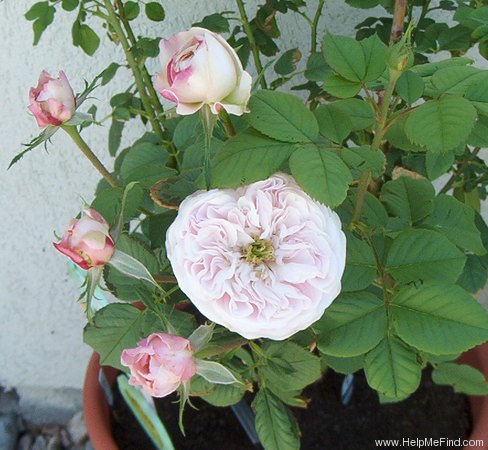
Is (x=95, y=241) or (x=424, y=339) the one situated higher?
(x=95, y=241)

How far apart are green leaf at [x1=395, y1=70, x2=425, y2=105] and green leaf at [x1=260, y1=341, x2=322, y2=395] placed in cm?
27

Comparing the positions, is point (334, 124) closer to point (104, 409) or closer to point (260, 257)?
point (260, 257)

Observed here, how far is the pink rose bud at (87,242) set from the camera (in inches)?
16.9

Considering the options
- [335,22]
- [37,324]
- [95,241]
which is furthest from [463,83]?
[37,324]

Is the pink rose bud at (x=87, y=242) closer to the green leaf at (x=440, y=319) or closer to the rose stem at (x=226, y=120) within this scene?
the rose stem at (x=226, y=120)

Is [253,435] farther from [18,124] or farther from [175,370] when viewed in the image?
[18,124]

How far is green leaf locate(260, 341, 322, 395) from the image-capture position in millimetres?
618

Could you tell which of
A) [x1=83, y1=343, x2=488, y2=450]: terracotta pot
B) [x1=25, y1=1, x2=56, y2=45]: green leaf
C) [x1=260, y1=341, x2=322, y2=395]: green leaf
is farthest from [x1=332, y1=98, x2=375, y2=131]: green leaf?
[x1=83, y1=343, x2=488, y2=450]: terracotta pot

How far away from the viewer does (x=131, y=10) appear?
662 mm

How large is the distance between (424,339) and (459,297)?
0.14ft

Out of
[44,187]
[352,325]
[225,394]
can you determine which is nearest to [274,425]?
[225,394]

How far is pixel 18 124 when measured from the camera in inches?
37.9

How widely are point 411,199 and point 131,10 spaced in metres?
0.34

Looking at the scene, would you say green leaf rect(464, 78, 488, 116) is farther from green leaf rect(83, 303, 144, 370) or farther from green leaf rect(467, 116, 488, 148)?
green leaf rect(83, 303, 144, 370)
